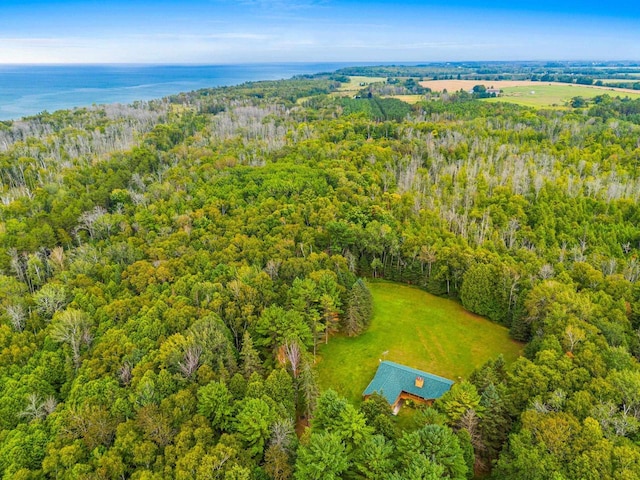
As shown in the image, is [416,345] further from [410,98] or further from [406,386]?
[410,98]

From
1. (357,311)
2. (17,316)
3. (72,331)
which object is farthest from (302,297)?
(17,316)

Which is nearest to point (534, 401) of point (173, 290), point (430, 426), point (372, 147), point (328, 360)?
point (430, 426)

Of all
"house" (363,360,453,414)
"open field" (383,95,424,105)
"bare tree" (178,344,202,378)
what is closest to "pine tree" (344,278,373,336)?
"house" (363,360,453,414)

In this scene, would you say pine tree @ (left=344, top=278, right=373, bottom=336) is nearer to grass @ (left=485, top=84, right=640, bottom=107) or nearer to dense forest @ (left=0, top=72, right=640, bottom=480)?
dense forest @ (left=0, top=72, right=640, bottom=480)

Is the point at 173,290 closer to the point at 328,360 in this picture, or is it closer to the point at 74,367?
the point at 74,367

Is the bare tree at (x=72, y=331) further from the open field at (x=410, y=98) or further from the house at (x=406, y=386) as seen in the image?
the open field at (x=410, y=98)
